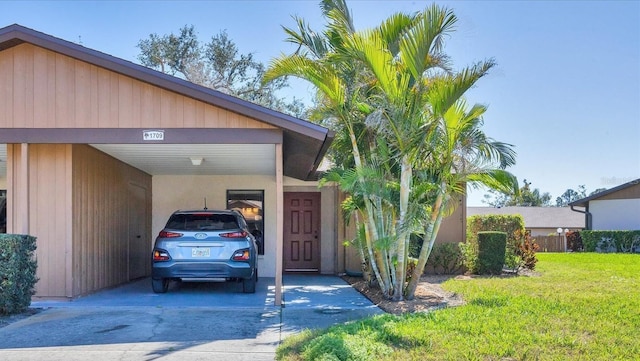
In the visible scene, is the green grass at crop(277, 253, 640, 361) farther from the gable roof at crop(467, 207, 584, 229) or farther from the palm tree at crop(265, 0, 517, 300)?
the gable roof at crop(467, 207, 584, 229)

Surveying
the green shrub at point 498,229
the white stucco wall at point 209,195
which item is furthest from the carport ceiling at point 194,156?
the green shrub at point 498,229

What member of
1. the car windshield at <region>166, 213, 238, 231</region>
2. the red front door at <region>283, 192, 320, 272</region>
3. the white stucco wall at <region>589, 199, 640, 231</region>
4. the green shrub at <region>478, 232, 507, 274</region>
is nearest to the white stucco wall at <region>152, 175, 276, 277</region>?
the red front door at <region>283, 192, 320, 272</region>

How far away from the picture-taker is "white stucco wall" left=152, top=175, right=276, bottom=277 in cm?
1470

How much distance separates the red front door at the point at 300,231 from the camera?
15.5 metres

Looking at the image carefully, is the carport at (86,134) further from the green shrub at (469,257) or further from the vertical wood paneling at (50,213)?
the green shrub at (469,257)

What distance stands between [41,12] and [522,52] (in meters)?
12.8

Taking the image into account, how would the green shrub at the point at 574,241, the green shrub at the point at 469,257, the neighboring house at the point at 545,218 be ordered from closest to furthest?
the green shrub at the point at 469,257 → the green shrub at the point at 574,241 → the neighboring house at the point at 545,218

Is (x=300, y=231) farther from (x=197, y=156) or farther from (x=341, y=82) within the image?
(x=341, y=82)

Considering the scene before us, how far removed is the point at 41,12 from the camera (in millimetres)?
16031

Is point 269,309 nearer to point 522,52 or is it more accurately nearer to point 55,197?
point 55,197

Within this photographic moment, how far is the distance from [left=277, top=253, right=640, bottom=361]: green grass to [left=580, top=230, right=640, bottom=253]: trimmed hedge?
61.7ft

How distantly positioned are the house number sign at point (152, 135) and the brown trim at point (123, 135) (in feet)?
0.15

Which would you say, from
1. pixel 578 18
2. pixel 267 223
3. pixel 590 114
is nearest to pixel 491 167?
pixel 578 18

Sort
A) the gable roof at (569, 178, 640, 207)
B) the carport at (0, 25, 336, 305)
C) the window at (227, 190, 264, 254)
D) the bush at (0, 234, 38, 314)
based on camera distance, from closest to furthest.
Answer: the bush at (0, 234, 38, 314) < the carport at (0, 25, 336, 305) < the window at (227, 190, 264, 254) < the gable roof at (569, 178, 640, 207)
